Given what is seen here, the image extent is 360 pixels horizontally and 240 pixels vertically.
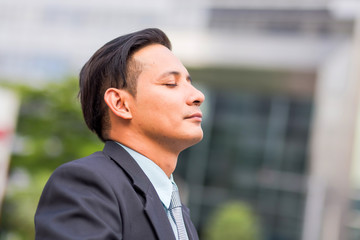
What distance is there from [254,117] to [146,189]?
24317mm

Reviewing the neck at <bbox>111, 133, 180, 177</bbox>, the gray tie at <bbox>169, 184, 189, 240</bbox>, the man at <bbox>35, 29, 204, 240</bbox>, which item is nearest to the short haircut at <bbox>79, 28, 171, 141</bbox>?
the man at <bbox>35, 29, 204, 240</bbox>

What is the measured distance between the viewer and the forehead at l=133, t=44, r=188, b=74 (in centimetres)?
182

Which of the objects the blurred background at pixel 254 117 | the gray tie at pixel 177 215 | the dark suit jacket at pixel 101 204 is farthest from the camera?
the blurred background at pixel 254 117

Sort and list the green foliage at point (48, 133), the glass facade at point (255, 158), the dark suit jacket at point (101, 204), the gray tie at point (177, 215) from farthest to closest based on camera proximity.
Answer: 1. the glass facade at point (255, 158)
2. the green foliage at point (48, 133)
3. the gray tie at point (177, 215)
4. the dark suit jacket at point (101, 204)

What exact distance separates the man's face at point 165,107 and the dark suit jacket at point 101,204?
0.43ft

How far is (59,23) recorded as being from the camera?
36.6 metres

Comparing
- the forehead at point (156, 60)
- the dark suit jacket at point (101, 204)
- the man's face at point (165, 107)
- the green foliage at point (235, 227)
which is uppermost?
the forehead at point (156, 60)

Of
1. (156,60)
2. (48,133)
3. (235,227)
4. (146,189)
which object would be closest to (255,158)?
(235,227)

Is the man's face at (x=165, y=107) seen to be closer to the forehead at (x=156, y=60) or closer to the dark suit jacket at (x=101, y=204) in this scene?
the forehead at (x=156, y=60)

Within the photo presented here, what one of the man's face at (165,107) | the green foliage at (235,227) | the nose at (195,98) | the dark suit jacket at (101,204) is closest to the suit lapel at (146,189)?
the dark suit jacket at (101,204)

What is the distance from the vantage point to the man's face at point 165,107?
5.78 ft

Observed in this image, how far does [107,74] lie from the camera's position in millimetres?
1829

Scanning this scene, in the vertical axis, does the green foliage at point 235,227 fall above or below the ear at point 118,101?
below

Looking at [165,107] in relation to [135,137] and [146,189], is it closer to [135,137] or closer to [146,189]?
[135,137]
